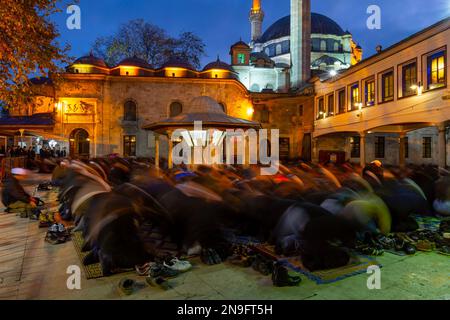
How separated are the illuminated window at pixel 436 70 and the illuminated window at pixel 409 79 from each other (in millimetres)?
962

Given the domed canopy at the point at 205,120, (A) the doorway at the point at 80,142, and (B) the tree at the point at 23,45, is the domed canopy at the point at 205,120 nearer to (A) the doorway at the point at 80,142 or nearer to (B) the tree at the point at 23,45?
(B) the tree at the point at 23,45

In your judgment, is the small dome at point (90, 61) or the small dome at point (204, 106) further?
the small dome at point (90, 61)

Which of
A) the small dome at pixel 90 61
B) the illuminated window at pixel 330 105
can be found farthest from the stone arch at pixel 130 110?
the illuminated window at pixel 330 105

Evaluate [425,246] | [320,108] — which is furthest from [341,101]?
[425,246]

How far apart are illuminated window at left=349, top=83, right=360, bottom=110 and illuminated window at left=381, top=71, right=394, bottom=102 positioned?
2575 millimetres

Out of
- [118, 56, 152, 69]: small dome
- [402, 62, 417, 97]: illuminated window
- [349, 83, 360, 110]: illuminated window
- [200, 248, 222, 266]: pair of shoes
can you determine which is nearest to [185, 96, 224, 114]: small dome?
[200, 248, 222, 266]: pair of shoes

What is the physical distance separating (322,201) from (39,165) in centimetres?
2052

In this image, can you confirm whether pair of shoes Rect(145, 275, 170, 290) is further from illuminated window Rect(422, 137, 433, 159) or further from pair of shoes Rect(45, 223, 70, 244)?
illuminated window Rect(422, 137, 433, 159)

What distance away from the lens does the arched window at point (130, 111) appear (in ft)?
92.7

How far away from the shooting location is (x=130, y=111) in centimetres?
2842

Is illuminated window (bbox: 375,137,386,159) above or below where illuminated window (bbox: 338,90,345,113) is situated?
below

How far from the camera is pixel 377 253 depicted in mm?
4902

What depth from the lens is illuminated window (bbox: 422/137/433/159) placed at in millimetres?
27844

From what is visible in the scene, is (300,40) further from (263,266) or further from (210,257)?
(263,266)
